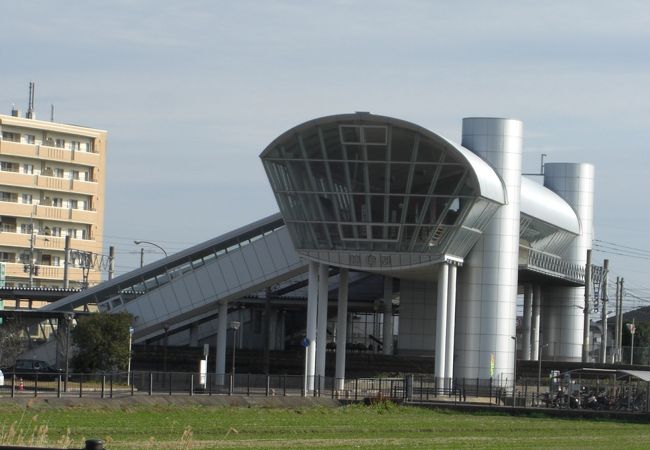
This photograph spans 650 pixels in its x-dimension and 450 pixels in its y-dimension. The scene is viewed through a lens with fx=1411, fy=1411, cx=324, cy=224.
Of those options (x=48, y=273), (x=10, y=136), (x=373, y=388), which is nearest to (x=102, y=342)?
(x=373, y=388)

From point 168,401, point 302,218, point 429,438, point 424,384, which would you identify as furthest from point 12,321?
point 429,438

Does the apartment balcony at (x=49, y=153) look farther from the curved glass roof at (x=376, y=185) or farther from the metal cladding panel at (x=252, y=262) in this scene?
the curved glass roof at (x=376, y=185)

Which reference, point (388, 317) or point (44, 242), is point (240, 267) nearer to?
point (388, 317)

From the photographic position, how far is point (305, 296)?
322 feet

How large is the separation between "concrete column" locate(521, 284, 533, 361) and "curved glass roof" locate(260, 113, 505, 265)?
2711 cm

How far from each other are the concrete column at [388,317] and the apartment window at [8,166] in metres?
39.3

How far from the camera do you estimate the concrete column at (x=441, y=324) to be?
74812mm

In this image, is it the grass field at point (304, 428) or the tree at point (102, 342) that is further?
the tree at point (102, 342)

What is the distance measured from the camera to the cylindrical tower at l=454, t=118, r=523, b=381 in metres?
78.9

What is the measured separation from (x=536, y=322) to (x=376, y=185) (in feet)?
113

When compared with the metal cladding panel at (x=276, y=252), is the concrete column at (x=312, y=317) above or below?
below

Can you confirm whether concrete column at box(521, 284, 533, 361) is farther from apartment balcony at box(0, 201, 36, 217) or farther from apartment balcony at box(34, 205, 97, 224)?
apartment balcony at box(0, 201, 36, 217)

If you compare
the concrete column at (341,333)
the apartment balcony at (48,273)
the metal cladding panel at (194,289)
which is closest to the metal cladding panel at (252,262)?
the metal cladding panel at (194,289)

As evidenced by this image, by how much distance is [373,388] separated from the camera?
235 ft
